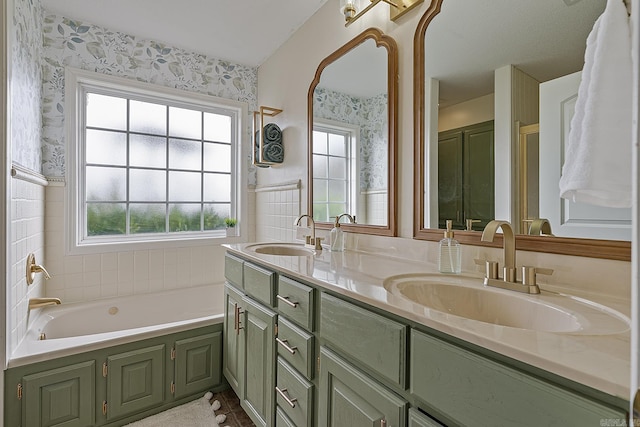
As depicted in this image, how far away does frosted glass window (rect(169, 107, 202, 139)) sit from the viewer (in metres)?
2.71

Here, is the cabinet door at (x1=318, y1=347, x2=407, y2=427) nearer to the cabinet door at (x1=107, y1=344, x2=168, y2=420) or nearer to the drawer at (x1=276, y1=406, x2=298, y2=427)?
the drawer at (x1=276, y1=406, x2=298, y2=427)

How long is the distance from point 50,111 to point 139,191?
0.76 meters

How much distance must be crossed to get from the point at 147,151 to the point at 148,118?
0.91 ft

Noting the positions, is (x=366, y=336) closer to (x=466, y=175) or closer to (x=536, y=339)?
(x=536, y=339)

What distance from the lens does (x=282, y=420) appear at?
1.30 meters

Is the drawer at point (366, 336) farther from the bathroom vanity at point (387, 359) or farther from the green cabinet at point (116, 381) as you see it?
the green cabinet at point (116, 381)

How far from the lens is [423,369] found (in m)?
0.72

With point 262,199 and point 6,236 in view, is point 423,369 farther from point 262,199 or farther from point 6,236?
point 262,199

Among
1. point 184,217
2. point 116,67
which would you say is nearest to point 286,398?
point 184,217

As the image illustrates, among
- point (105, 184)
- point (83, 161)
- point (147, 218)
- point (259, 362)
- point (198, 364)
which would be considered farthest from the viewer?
point (147, 218)

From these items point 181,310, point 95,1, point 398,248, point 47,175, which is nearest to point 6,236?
point 47,175

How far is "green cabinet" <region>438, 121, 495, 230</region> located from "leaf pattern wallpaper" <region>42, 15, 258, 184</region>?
6.70 feet

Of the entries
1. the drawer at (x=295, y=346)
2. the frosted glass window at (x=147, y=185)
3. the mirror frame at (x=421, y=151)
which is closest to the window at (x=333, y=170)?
the mirror frame at (x=421, y=151)

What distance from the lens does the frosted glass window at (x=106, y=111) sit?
93.5 inches
